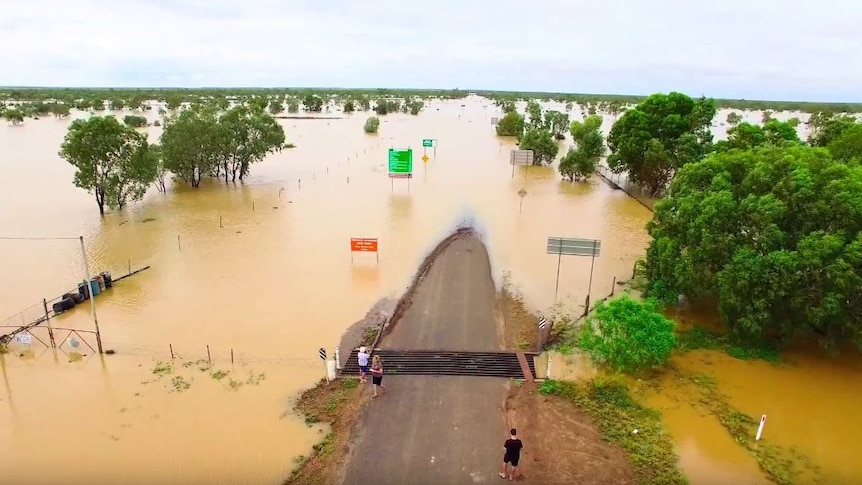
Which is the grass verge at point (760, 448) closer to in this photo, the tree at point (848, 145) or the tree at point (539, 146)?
the tree at point (848, 145)

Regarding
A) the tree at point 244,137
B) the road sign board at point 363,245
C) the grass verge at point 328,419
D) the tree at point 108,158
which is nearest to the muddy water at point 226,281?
the grass verge at point 328,419

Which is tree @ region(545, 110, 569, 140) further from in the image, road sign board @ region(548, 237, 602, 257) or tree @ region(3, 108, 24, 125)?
tree @ region(3, 108, 24, 125)

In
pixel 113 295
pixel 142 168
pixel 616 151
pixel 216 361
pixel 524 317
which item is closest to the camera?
pixel 216 361

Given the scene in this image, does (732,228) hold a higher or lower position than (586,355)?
higher

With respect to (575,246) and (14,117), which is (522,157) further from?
(14,117)

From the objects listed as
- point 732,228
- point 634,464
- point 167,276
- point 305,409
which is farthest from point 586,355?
point 167,276

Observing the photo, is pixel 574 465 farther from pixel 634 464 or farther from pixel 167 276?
pixel 167 276

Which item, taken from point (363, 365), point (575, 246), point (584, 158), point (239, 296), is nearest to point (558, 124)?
point (584, 158)
